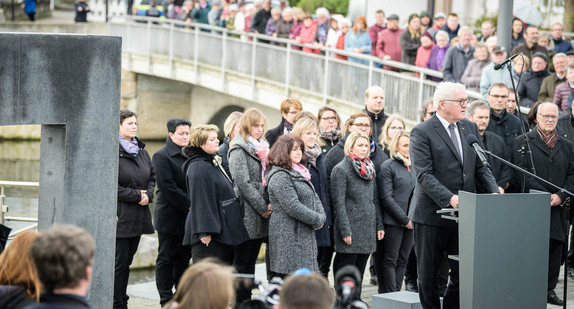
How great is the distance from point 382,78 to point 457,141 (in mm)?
9741

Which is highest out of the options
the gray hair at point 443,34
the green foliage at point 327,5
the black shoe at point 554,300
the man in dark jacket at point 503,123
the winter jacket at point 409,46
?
the green foliage at point 327,5

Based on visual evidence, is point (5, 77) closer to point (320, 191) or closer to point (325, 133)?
point (320, 191)

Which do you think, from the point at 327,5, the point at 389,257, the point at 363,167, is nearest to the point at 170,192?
the point at 363,167

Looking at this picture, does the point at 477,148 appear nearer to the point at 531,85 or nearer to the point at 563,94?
the point at 563,94

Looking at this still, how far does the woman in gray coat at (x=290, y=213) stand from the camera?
822cm

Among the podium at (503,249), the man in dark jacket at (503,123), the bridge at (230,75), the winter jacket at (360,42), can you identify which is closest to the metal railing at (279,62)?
the bridge at (230,75)

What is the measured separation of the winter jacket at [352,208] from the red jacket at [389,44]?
9915 mm

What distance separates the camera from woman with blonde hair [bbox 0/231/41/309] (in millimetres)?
4917

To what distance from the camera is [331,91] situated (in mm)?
19469

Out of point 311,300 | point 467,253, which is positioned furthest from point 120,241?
point 311,300

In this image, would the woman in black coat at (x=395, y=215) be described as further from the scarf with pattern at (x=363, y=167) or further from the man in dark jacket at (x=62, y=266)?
the man in dark jacket at (x=62, y=266)

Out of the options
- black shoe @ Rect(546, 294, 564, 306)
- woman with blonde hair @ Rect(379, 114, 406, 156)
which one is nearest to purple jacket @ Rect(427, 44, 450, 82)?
woman with blonde hair @ Rect(379, 114, 406, 156)

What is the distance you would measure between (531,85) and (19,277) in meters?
9.87

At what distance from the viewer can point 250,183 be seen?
8555 mm
